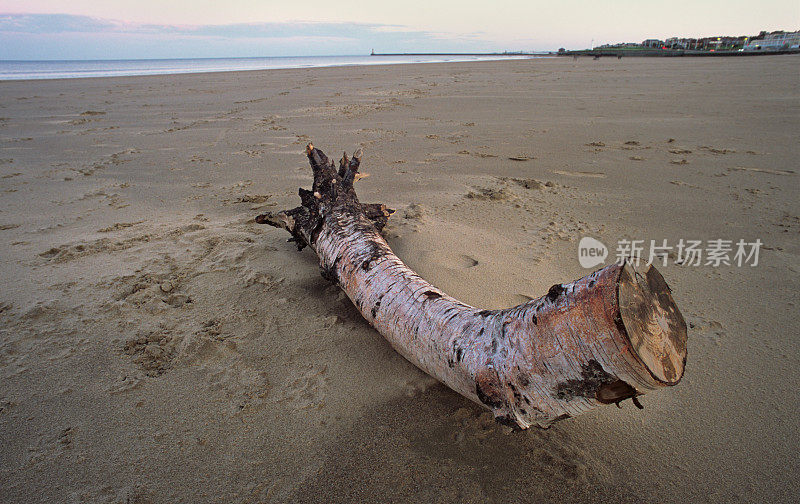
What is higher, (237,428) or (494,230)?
(494,230)

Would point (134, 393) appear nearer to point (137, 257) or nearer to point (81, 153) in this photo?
point (137, 257)

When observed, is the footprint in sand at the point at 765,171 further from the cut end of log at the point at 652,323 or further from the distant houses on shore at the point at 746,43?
the distant houses on shore at the point at 746,43

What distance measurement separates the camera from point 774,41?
48.5 metres

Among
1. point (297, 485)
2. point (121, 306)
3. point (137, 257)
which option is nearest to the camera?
point (297, 485)

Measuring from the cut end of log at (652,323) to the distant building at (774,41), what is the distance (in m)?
59.3

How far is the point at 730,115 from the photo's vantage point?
747cm

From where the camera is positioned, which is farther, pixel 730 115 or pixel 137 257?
pixel 730 115

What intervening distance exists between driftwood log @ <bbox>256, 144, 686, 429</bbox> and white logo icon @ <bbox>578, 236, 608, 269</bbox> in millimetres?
1550

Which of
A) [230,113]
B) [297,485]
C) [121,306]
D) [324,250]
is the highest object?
[230,113]

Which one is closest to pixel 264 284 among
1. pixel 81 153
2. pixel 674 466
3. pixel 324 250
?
pixel 324 250

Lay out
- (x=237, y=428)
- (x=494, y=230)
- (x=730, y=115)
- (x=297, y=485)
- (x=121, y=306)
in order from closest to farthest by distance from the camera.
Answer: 1. (x=297, y=485)
2. (x=237, y=428)
3. (x=121, y=306)
4. (x=494, y=230)
5. (x=730, y=115)

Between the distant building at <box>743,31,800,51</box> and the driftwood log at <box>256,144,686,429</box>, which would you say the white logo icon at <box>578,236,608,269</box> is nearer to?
the driftwood log at <box>256,144,686,429</box>

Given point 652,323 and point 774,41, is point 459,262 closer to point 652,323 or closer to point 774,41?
point 652,323

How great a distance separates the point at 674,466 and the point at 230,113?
33.5 feet
